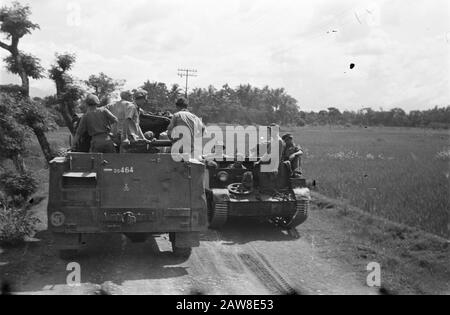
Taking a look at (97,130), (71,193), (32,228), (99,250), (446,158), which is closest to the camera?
(71,193)

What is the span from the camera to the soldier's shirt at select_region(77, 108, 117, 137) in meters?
8.30

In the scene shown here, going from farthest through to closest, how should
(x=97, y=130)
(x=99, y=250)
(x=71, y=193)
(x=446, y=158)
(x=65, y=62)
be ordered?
1. (x=446, y=158)
2. (x=65, y=62)
3. (x=99, y=250)
4. (x=97, y=130)
5. (x=71, y=193)

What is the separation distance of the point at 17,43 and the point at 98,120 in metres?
10.2

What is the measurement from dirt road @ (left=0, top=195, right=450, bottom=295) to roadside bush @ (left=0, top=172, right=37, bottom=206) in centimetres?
451

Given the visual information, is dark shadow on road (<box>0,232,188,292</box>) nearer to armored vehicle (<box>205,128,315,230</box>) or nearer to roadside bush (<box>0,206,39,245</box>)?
roadside bush (<box>0,206,39,245</box>)

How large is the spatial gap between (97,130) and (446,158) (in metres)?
19.1

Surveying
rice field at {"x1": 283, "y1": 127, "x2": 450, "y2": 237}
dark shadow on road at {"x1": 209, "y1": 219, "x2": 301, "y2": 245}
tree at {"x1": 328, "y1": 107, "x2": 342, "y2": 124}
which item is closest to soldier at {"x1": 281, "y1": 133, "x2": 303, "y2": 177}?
dark shadow on road at {"x1": 209, "y1": 219, "x2": 301, "y2": 245}

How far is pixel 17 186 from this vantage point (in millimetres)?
14203

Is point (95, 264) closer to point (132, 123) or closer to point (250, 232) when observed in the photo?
point (132, 123)

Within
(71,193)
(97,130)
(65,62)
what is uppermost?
(65,62)

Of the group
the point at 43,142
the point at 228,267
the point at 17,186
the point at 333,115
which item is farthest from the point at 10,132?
the point at 333,115

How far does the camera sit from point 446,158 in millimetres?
23719
